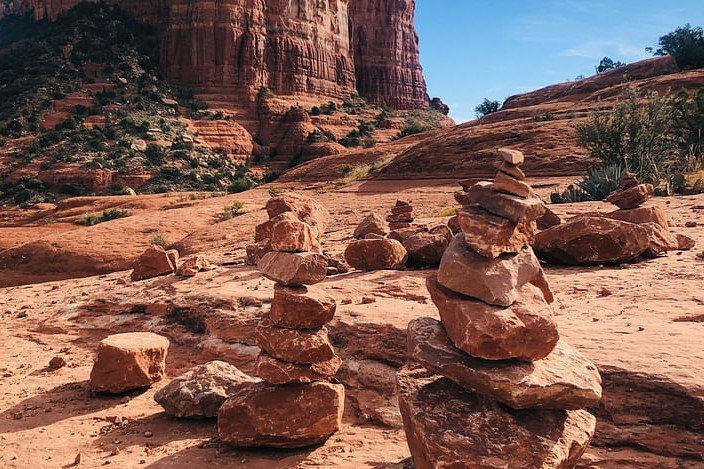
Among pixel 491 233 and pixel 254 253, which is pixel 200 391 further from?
pixel 254 253

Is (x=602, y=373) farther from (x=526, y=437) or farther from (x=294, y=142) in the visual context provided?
(x=294, y=142)

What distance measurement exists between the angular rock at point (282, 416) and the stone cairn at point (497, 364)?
53.1 inches

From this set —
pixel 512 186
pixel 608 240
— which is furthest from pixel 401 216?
pixel 512 186

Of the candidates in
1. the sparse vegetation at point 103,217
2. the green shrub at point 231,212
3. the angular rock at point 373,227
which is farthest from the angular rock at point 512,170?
the sparse vegetation at point 103,217

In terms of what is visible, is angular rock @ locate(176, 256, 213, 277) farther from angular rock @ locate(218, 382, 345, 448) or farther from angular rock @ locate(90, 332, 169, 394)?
angular rock @ locate(218, 382, 345, 448)

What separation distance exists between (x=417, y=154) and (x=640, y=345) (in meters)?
26.4

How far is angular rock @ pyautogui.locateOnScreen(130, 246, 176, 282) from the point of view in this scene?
39.5 feet

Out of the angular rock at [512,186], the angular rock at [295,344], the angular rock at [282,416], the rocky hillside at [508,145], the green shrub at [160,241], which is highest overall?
the rocky hillside at [508,145]

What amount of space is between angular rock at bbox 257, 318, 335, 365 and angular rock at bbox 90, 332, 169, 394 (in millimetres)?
2249

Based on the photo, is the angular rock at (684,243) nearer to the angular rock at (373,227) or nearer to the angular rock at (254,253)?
the angular rock at (373,227)

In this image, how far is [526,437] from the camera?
3.57 metres

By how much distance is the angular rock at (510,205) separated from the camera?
3789 mm

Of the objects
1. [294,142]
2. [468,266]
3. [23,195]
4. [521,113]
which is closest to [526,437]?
[468,266]

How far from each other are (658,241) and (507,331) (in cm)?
618
